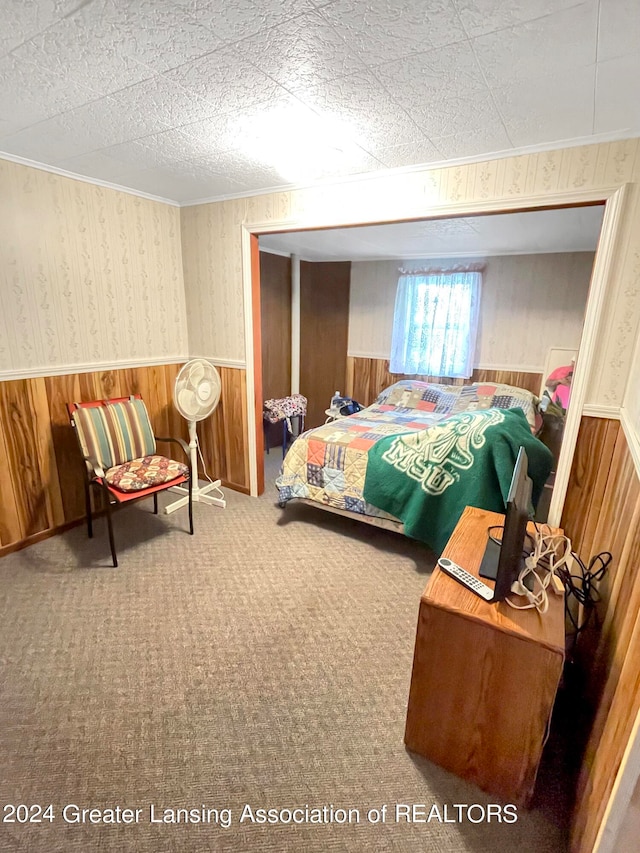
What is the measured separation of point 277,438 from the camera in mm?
5023

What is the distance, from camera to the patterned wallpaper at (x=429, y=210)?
1.92 m

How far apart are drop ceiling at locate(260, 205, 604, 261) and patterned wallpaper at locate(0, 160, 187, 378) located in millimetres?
1096

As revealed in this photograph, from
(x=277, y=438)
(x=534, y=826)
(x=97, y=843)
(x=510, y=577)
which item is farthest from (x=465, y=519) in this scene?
(x=277, y=438)

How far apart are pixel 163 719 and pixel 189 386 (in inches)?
A: 83.8

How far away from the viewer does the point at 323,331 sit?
537 cm

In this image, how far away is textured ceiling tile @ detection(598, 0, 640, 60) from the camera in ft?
3.51

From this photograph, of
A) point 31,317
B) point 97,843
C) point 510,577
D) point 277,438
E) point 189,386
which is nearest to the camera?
point 97,843

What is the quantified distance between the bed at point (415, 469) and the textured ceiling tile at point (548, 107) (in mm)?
1415

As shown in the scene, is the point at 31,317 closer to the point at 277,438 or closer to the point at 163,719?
the point at 163,719

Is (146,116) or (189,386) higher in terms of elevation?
(146,116)

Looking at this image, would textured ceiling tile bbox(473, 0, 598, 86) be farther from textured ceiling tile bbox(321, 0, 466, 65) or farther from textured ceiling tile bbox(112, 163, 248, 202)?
textured ceiling tile bbox(112, 163, 248, 202)

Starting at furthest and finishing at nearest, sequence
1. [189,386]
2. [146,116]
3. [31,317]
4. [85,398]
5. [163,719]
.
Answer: [189,386] → [85,398] → [31,317] → [146,116] → [163,719]

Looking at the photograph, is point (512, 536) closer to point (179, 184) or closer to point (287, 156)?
point (287, 156)

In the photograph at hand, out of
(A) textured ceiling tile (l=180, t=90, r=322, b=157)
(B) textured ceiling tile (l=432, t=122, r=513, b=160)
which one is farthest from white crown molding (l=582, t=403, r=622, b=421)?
(A) textured ceiling tile (l=180, t=90, r=322, b=157)
